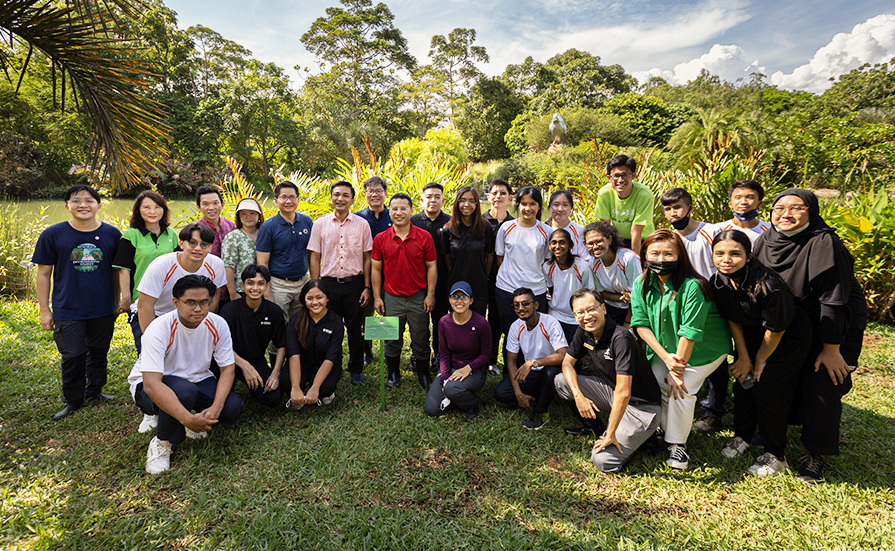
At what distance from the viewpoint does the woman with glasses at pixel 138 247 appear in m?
3.83

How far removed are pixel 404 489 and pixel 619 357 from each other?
1833 mm

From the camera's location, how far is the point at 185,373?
10.7 ft

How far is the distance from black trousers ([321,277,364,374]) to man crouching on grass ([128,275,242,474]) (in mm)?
1244

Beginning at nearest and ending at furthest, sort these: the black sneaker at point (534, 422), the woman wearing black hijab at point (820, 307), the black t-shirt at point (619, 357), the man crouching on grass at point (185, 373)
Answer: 1. the woman wearing black hijab at point (820, 307)
2. the man crouching on grass at point (185, 373)
3. the black t-shirt at point (619, 357)
4. the black sneaker at point (534, 422)

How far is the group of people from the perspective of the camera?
2885 mm

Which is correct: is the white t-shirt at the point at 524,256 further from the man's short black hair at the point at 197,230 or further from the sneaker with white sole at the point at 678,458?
the man's short black hair at the point at 197,230

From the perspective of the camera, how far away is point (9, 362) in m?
4.86

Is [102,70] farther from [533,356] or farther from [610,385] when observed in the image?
[610,385]

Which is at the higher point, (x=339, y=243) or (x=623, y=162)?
(x=623, y=162)

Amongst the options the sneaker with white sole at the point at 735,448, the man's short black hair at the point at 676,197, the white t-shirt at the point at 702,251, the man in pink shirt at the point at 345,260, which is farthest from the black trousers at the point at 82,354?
the sneaker with white sole at the point at 735,448

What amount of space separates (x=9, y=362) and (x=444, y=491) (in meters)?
5.49

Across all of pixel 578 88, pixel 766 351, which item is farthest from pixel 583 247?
pixel 578 88

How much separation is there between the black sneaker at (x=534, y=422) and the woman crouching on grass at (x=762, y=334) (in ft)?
4.55

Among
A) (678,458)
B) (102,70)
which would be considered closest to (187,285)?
(102,70)
